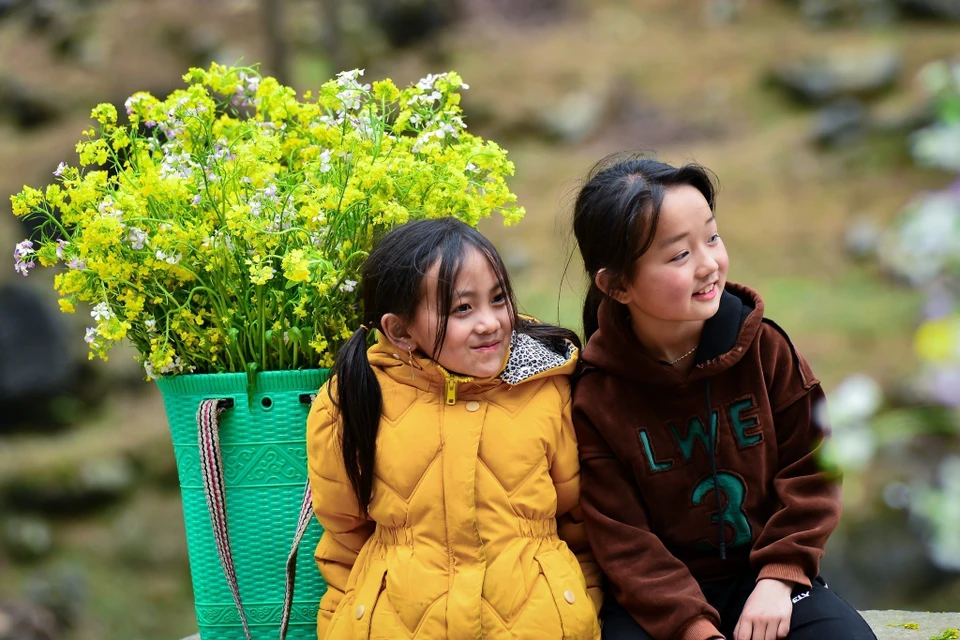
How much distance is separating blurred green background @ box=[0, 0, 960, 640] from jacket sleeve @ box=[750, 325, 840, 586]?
1.84 meters

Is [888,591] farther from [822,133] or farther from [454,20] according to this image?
[454,20]

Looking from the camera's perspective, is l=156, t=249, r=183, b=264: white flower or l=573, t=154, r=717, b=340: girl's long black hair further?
l=156, t=249, r=183, b=264: white flower

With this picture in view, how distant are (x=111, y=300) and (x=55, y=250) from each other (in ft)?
0.51

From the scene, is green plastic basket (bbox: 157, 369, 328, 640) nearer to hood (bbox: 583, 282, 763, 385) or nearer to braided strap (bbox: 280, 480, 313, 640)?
braided strap (bbox: 280, 480, 313, 640)

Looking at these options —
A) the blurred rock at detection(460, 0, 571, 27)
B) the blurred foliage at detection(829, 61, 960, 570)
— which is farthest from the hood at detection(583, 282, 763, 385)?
the blurred rock at detection(460, 0, 571, 27)

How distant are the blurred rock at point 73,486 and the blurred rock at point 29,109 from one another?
455cm

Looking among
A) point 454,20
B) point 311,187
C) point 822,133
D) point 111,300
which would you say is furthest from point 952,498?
point 454,20

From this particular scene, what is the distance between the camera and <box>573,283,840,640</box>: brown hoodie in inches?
81.7

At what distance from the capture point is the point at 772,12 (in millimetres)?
12312

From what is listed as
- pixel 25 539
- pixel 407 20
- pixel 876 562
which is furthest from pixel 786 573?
pixel 407 20

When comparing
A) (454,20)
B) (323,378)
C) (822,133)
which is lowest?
(323,378)

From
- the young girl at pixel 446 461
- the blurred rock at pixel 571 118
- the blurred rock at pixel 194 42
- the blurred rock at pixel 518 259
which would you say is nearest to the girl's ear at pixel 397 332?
the young girl at pixel 446 461

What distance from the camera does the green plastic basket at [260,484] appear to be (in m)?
2.30

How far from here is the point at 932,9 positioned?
37.1 feet
